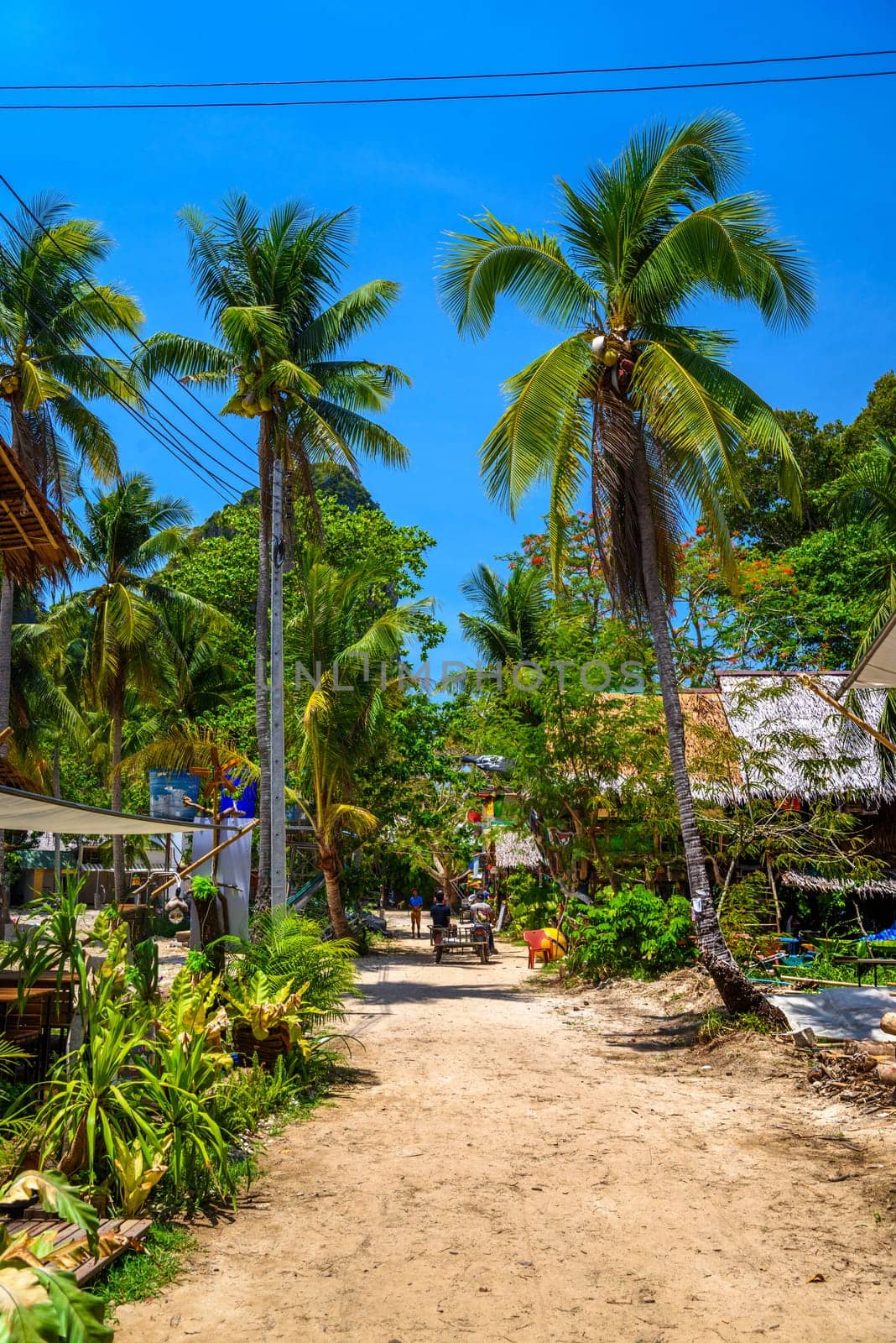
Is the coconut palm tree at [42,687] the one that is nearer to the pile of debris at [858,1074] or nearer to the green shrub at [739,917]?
the green shrub at [739,917]

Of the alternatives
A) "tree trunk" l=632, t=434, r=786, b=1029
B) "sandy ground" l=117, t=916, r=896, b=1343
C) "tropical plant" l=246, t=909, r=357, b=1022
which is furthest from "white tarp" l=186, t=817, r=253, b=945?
"tree trunk" l=632, t=434, r=786, b=1029

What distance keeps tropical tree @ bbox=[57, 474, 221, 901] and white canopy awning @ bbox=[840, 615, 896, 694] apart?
59.0 feet

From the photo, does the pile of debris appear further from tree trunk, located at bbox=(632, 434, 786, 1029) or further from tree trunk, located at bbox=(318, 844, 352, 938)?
tree trunk, located at bbox=(318, 844, 352, 938)

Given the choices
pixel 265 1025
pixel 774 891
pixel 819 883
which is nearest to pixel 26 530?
pixel 265 1025

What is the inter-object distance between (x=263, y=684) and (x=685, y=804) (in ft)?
25.4

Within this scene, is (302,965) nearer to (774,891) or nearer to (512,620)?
(774,891)

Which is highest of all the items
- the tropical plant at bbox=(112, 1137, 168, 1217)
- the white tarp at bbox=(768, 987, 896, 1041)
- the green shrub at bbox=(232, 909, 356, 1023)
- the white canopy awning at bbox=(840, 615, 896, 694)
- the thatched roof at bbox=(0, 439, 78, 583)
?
the thatched roof at bbox=(0, 439, 78, 583)

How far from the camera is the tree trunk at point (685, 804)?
34.2 feet

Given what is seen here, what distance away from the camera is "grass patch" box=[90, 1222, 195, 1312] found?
441 centimetres

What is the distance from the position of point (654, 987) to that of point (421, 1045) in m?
4.47

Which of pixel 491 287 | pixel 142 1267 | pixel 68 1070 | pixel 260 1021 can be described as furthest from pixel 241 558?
pixel 142 1267

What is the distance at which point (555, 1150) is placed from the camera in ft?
22.7

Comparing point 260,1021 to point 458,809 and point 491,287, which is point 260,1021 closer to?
point 491,287

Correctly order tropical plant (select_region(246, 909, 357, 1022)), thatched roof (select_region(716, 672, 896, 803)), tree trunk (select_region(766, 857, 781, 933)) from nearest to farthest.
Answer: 1. tropical plant (select_region(246, 909, 357, 1022))
2. tree trunk (select_region(766, 857, 781, 933))
3. thatched roof (select_region(716, 672, 896, 803))
